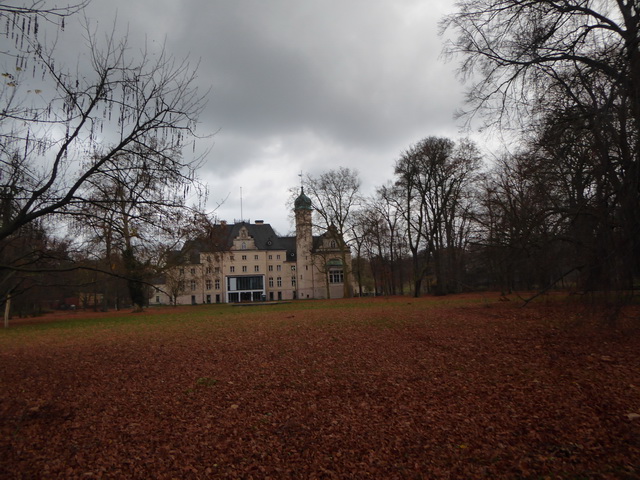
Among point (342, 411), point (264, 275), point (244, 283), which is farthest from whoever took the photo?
point (264, 275)

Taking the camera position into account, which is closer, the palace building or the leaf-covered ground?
the leaf-covered ground

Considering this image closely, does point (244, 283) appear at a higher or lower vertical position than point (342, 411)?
higher

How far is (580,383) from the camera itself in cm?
562

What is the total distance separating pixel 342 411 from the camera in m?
5.37

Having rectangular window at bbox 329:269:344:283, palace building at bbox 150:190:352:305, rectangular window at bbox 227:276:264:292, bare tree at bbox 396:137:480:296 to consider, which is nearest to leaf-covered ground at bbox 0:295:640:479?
bare tree at bbox 396:137:480:296

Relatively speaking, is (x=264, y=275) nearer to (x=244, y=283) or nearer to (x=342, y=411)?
(x=244, y=283)

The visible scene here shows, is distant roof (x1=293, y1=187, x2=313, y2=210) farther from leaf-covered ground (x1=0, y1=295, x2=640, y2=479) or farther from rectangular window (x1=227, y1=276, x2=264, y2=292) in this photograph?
leaf-covered ground (x1=0, y1=295, x2=640, y2=479)

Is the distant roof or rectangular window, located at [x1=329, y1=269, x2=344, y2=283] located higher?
the distant roof

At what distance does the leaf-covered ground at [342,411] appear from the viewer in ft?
13.2

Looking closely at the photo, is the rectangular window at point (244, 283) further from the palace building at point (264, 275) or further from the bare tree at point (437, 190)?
the bare tree at point (437, 190)

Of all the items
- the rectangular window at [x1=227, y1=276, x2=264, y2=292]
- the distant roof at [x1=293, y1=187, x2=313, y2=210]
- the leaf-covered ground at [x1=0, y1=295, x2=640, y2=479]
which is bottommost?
the leaf-covered ground at [x1=0, y1=295, x2=640, y2=479]

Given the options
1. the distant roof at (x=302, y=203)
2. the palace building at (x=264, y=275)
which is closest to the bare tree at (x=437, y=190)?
the distant roof at (x=302, y=203)

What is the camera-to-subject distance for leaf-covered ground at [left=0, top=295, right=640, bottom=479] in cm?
404

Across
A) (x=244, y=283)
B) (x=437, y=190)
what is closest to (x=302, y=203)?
(x=437, y=190)
